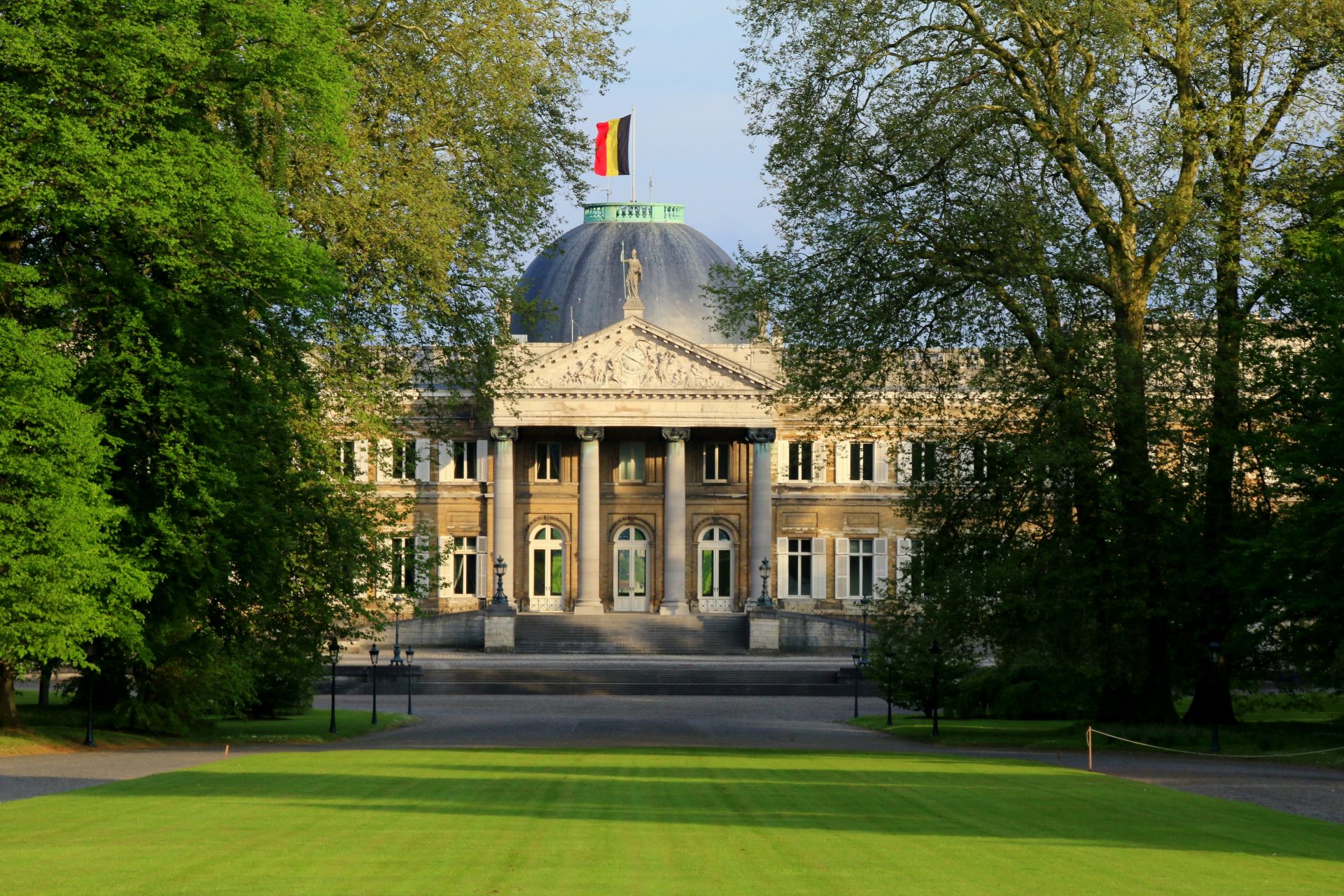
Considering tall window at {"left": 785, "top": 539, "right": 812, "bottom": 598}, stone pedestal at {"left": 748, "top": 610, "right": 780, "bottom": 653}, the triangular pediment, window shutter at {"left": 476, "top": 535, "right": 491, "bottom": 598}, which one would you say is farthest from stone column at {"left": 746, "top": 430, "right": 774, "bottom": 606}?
window shutter at {"left": 476, "top": 535, "right": 491, "bottom": 598}

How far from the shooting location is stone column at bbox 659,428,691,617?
67750 mm

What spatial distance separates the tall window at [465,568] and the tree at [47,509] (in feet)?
154

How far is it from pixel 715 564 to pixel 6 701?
46.6m

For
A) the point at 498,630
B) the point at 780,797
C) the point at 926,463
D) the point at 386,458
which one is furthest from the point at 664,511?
the point at 780,797

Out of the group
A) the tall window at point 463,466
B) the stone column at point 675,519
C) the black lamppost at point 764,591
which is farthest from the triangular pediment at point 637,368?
the black lamppost at point 764,591

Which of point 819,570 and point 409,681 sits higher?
point 819,570

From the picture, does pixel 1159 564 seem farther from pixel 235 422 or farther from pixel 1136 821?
pixel 235 422

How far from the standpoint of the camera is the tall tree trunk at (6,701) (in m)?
26.3

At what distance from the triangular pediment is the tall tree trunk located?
1653 inches

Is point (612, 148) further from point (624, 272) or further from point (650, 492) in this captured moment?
point (650, 492)

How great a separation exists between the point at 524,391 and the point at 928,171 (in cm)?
3936

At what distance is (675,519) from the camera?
6825 cm

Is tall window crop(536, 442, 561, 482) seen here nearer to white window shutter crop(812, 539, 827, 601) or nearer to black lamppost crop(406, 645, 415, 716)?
white window shutter crop(812, 539, 827, 601)

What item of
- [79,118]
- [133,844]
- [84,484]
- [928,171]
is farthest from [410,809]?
[928,171]
